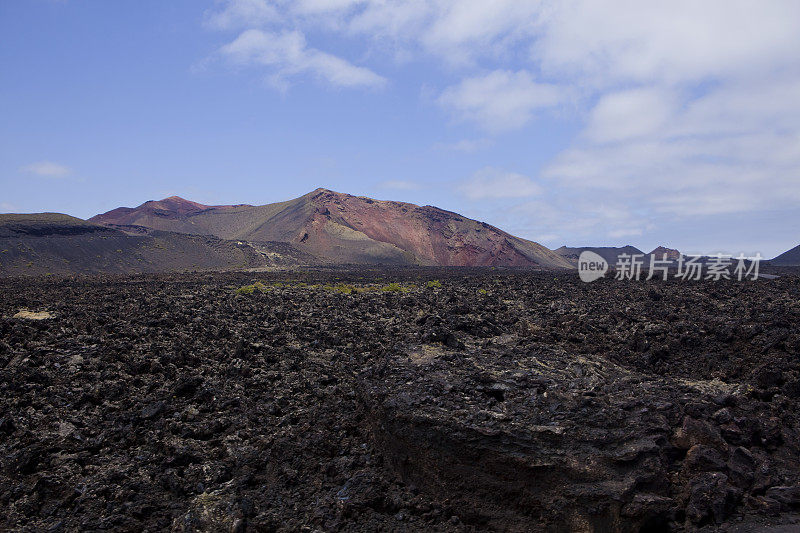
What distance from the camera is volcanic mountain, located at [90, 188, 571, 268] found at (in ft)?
293

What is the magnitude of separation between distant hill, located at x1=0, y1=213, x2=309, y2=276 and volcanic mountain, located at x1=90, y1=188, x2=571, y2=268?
13130 mm

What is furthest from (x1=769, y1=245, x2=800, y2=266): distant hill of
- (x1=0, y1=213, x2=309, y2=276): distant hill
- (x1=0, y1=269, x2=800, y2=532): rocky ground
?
(x1=0, y1=269, x2=800, y2=532): rocky ground

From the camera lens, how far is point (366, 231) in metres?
103

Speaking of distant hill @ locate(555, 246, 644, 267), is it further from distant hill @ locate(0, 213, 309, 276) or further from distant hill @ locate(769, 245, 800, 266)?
distant hill @ locate(0, 213, 309, 276)

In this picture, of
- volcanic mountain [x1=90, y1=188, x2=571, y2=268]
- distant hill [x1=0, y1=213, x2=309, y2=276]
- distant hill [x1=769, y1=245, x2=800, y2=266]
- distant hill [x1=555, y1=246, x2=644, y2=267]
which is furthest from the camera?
distant hill [x1=555, y1=246, x2=644, y2=267]

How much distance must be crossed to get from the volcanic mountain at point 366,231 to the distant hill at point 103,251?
13130mm

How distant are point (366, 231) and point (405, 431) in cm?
9667

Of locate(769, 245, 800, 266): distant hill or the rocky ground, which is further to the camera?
locate(769, 245, 800, 266): distant hill

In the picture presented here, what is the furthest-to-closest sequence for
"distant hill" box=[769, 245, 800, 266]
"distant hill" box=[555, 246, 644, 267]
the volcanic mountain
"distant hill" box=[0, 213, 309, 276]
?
"distant hill" box=[555, 246, 644, 267], the volcanic mountain, "distant hill" box=[769, 245, 800, 266], "distant hill" box=[0, 213, 309, 276]

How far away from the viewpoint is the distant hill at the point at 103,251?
5047cm

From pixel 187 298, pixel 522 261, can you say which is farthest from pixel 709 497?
pixel 522 261

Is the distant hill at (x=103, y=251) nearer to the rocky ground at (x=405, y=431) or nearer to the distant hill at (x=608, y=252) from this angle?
the rocky ground at (x=405, y=431)

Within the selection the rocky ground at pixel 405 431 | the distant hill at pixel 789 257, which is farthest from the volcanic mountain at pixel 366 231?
the rocky ground at pixel 405 431

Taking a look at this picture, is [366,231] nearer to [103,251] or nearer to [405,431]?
[103,251]
